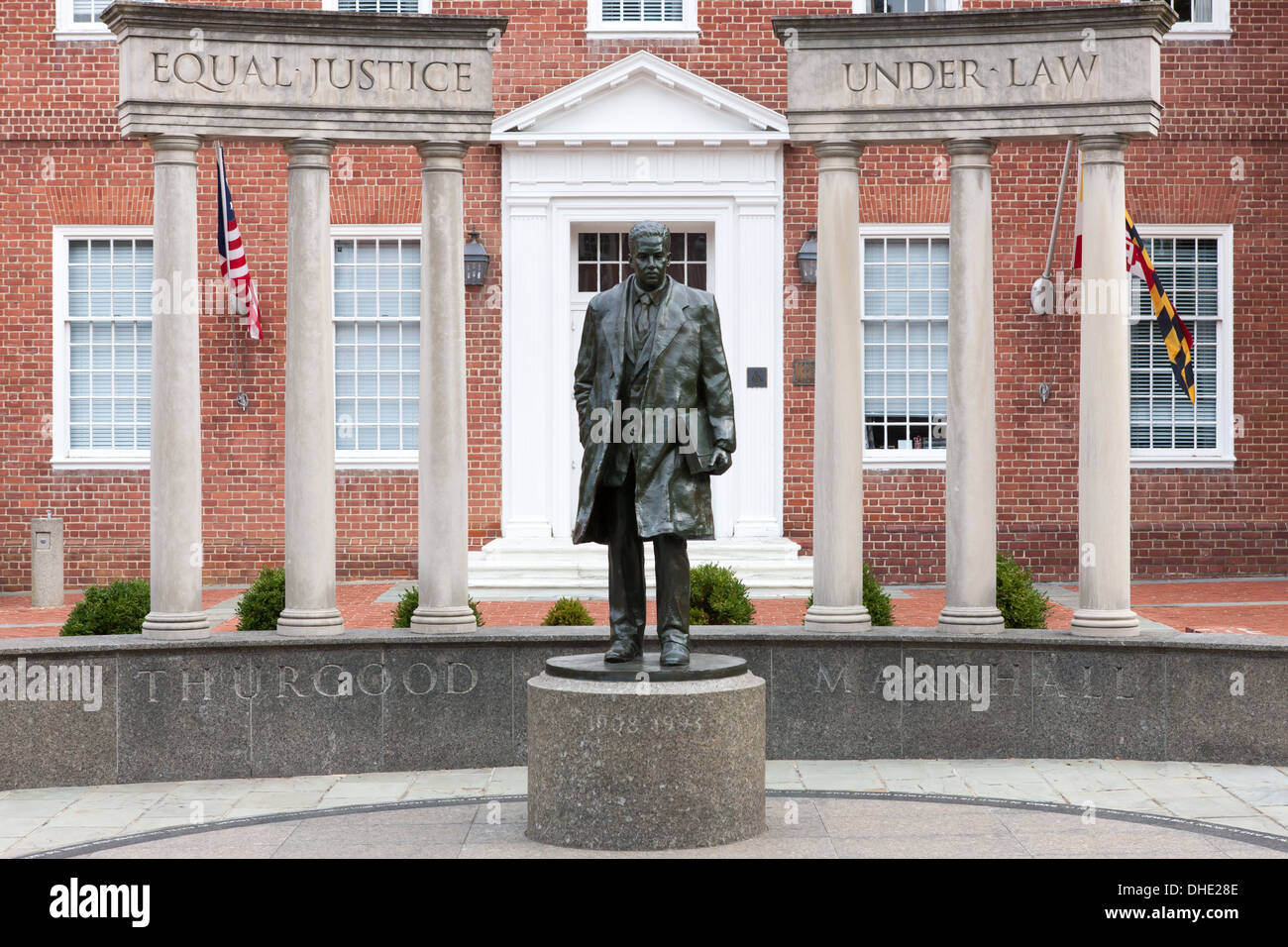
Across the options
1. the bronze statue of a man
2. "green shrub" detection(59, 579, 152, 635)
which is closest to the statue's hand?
the bronze statue of a man

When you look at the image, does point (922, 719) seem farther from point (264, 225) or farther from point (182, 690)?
point (264, 225)

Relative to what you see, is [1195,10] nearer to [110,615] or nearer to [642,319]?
[642,319]

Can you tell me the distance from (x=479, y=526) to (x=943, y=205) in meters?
6.55

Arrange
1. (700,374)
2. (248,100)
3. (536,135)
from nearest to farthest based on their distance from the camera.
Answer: (700,374)
(248,100)
(536,135)

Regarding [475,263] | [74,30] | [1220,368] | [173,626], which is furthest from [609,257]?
[173,626]

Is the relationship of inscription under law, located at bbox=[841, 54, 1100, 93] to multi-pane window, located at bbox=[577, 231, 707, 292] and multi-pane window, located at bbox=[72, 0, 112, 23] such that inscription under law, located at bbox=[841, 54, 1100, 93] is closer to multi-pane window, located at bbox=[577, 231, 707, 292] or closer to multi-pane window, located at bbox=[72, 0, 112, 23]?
multi-pane window, located at bbox=[577, 231, 707, 292]

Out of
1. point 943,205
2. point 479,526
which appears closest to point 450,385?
point 479,526

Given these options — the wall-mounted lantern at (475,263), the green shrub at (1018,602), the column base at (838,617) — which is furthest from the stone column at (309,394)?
the wall-mounted lantern at (475,263)

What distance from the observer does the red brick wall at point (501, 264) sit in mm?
19031

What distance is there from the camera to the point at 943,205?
1916cm

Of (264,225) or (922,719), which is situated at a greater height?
(264,225)

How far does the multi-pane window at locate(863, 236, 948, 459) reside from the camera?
19.4 m

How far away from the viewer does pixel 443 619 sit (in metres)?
11.7

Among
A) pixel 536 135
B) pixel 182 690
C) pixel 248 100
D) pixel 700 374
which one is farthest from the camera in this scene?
pixel 536 135
